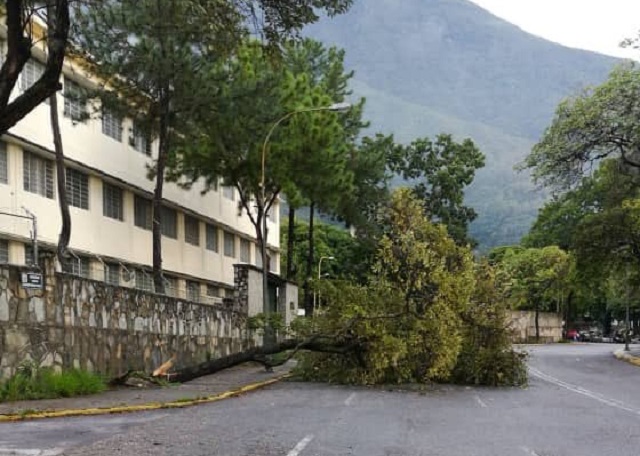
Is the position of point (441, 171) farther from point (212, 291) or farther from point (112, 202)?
point (112, 202)

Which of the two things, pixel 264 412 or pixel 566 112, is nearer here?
pixel 264 412

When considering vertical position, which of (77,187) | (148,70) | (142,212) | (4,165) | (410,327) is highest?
(148,70)

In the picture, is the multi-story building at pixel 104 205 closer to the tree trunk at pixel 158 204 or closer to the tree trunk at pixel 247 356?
the tree trunk at pixel 158 204

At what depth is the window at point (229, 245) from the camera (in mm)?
47719

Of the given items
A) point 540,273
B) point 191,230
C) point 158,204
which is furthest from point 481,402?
point 540,273

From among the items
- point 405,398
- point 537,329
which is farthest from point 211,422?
point 537,329

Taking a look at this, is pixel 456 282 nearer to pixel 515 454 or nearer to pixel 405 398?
pixel 405 398

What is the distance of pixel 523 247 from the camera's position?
9525 centimetres

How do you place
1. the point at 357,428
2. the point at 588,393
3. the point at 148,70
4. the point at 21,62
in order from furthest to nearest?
the point at 148,70, the point at 588,393, the point at 357,428, the point at 21,62

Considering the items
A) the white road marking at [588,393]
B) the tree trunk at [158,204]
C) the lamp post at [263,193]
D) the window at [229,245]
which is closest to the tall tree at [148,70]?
the tree trunk at [158,204]

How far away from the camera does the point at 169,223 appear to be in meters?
39.5

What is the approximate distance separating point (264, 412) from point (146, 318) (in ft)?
27.3

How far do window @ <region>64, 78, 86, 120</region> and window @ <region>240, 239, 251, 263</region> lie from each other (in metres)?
22.2

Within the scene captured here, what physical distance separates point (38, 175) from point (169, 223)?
12235mm
